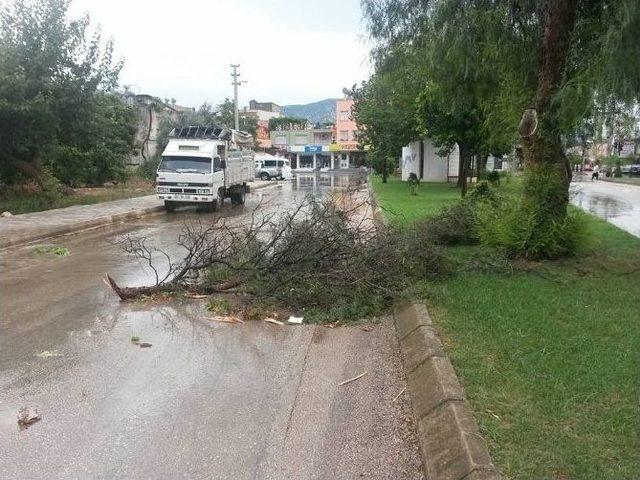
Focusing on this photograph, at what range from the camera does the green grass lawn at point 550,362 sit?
3496 mm

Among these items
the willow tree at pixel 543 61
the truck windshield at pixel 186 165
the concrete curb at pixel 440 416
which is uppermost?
the willow tree at pixel 543 61

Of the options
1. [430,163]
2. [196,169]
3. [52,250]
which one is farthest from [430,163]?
[52,250]

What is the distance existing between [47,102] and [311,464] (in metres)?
18.3

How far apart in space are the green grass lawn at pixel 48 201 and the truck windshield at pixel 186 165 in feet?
13.8

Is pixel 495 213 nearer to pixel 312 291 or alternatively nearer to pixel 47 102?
pixel 312 291

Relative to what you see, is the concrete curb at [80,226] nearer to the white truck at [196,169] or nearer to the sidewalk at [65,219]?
the sidewalk at [65,219]

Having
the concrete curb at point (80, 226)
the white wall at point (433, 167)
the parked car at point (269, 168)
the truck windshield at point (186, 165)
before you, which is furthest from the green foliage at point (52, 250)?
the parked car at point (269, 168)

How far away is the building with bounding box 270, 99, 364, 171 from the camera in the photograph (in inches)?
3996

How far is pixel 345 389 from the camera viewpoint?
16.7 feet

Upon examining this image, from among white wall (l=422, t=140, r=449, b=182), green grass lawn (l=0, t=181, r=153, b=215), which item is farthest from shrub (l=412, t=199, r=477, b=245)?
white wall (l=422, t=140, r=449, b=182)

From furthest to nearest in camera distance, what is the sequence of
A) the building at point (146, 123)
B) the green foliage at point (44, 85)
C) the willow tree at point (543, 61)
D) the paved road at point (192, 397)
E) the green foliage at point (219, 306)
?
the building at point (146, 123)
the green foliage at point (44, 85)
the willow tree at point (543, 61)
the green foliage at point (219, 306)
the paved road at point (192, 397)

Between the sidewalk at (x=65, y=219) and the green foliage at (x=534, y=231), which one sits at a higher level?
the green foliage at (x=534, y=231)

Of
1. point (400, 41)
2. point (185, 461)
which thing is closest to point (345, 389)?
point (185, 461)

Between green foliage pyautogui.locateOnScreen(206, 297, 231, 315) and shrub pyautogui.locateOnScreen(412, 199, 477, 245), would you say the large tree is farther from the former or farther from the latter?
green foliage pyautogui.locateOnScreen(206, 297, 231, 315)
